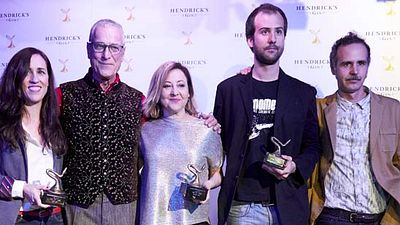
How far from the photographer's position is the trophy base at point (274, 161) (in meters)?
2.16

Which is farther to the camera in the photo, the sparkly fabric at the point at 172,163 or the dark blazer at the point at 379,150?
the dark blazer at the point at 379,150

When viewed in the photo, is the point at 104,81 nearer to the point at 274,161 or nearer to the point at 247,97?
the point at 247,97

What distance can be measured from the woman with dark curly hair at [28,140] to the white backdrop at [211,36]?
105 cm

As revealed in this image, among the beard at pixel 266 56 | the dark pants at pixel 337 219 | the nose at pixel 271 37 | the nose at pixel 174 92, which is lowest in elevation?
the dark pants at pixel 337 219

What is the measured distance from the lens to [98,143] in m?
2.29

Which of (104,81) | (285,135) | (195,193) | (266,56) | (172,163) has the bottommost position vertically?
(195,193)

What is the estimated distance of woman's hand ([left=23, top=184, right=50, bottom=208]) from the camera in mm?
2094

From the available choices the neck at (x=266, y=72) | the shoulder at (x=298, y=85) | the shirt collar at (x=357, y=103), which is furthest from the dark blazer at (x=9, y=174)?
the shirt collar at (x=357, y=103)

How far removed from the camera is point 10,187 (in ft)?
6.97

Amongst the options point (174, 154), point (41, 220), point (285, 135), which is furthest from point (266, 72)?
point (41, 220)

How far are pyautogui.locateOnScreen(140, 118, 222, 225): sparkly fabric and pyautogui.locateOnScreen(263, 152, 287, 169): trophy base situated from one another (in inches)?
10.8

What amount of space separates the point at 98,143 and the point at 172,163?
0.32 m

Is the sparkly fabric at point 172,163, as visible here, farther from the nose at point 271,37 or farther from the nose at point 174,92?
the nose at point 271,37

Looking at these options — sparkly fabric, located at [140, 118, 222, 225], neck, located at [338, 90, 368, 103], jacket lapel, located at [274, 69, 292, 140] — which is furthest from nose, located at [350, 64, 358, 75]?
sparkly fabric, located at [140, 118, 222, 225]
